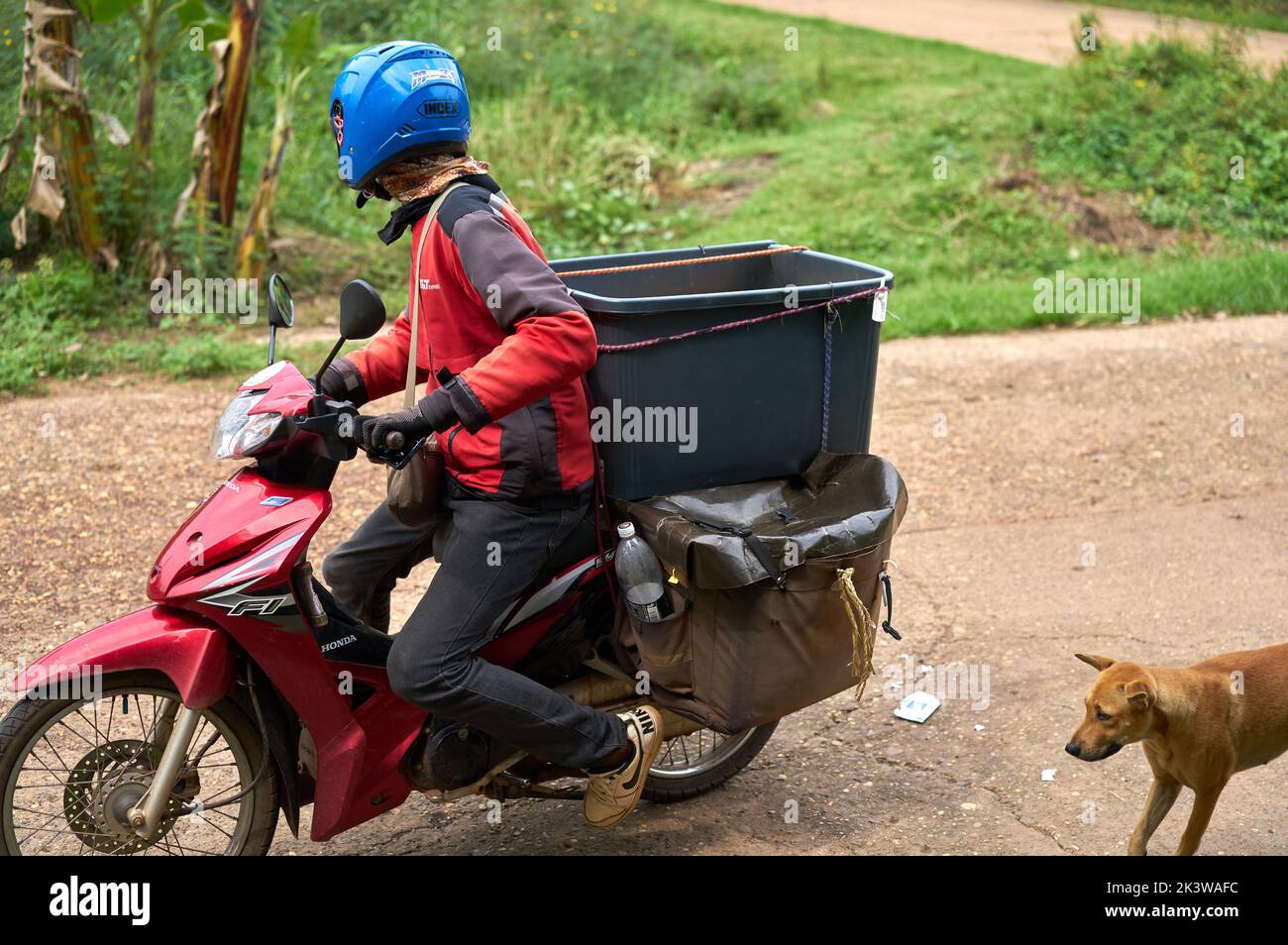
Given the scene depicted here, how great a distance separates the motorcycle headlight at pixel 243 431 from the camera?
2963 millimetres

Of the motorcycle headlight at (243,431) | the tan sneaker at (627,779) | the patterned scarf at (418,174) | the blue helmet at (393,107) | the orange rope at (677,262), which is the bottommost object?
the tan sneaker at (627,779)

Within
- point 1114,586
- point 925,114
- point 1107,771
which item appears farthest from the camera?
point 925,114

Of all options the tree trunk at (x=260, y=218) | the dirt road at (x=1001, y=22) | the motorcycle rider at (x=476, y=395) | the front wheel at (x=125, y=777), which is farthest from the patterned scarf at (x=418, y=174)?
the dirt road at (x=1001, y=22)

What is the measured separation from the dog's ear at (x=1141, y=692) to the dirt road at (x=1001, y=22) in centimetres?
1027

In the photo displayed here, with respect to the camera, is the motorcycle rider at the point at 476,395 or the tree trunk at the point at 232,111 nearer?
the motorcycle rider at the point at 476,395

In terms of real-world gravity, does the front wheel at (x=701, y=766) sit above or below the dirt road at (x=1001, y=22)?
below

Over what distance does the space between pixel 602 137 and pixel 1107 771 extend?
7594 mm

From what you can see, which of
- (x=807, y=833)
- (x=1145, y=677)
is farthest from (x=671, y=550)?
(x=1145, y=677)

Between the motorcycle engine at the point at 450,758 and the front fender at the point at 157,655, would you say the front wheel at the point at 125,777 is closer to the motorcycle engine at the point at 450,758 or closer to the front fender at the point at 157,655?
the front fender at the point at 157,655

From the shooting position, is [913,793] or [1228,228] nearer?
[913,793]

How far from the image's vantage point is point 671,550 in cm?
317

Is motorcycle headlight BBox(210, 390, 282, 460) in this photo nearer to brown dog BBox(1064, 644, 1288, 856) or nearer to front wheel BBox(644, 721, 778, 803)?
front wheel BBox(644, 721, 778, 803)

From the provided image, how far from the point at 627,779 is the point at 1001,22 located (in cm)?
1388
